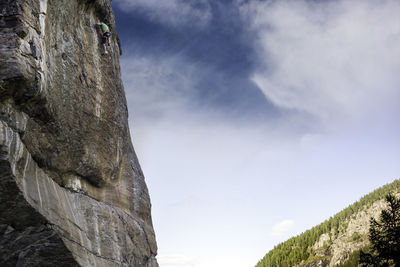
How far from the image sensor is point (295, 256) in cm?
9731

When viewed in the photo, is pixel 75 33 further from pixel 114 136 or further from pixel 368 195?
pixel 368 195

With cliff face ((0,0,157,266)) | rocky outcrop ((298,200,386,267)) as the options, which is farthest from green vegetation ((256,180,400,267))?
cliff face ((0,0,157,266))

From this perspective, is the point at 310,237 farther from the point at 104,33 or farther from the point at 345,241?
the point at 104,33

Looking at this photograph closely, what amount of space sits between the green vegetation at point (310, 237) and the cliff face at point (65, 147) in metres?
85.5

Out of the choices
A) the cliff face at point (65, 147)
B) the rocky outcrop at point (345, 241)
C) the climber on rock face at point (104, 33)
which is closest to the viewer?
the cliff face at point (65, 147)

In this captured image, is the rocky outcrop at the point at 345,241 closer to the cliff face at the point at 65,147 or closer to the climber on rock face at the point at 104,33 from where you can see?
the cliff face at the point at 65,147

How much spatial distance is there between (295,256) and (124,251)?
8964 centimetres

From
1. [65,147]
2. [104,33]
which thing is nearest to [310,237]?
[104,33]

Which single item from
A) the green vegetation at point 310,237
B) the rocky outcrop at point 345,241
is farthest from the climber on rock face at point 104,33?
the green vegetation at point 310,237

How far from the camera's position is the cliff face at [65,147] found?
37.9 feet

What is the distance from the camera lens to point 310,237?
105 metres

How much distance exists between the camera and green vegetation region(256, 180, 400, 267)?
9729 cm

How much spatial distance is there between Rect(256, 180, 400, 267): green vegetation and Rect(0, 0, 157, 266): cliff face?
3365 inches

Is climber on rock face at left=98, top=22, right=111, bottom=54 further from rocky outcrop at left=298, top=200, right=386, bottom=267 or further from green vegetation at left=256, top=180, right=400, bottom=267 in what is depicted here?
green vegetation at left=256, top=180, right=400, bottom=267
